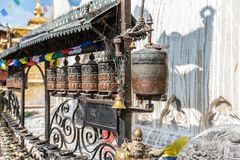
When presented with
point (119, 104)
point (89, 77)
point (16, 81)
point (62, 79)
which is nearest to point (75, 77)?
point (89, 77)

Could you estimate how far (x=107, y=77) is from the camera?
3.13 m

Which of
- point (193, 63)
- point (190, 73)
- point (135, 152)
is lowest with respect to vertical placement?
point (135, 152)

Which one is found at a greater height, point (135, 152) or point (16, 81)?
point (16, 81)

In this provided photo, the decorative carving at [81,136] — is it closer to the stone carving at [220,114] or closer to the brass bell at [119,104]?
the brass bell at [119,104]

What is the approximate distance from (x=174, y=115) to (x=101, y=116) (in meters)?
1.69

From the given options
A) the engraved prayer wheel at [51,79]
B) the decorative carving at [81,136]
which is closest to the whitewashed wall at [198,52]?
the decorative carving at [81,136]

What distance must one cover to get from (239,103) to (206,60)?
757mm

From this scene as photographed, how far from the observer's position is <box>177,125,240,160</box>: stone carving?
1.66 meters

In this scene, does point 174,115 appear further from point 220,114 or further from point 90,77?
point 90,77

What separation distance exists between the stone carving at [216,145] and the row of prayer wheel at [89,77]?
54.1 inches

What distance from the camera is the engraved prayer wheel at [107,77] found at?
312 cm

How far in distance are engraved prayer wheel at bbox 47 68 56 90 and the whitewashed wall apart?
169 centimetres

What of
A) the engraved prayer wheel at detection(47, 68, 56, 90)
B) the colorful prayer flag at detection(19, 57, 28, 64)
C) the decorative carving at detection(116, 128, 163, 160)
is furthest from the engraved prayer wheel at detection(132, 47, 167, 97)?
the colorful prayer flag at detection(19, 57, 28, 64)

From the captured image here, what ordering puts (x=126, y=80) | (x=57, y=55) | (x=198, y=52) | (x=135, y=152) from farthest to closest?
(x=57, y=55) → (x=198, y=52) → (x=126, y=80) → (x=135, y=152)
